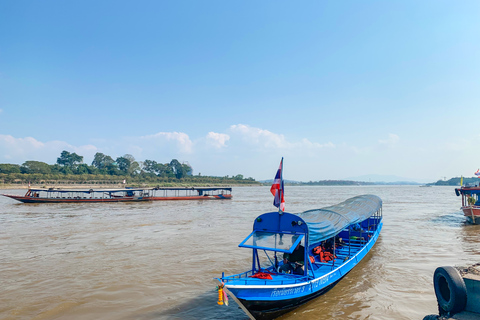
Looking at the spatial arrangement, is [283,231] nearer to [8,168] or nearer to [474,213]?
[474,213]

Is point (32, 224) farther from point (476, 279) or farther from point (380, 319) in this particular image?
point (476, 279)

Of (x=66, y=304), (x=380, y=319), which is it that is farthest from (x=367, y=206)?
(x=66, y=304)

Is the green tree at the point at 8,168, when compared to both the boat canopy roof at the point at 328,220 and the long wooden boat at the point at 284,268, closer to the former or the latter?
the boat canopy roof at the point at 328,220

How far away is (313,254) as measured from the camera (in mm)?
11281

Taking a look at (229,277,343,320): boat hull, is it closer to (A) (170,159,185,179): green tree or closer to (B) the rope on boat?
(B) the rope on boat

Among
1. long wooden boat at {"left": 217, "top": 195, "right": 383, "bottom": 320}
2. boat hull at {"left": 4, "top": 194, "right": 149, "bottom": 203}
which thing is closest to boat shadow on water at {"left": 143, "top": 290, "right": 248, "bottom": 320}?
long wooden boat at {"left": 217, "top": 195, "right": 383, "bottom": 320}

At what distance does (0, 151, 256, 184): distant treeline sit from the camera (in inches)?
3861

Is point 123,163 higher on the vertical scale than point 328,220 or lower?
higher

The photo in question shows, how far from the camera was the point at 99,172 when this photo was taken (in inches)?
5094

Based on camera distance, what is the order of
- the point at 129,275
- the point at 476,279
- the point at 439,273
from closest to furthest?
the point at 476,279 < the point at 439,273 < the point at 129,275

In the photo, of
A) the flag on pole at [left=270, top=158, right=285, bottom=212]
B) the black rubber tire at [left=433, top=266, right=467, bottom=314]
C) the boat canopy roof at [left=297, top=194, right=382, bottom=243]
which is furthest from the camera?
the flag on pole at [left=270, top=158, right=285, bottom=212]

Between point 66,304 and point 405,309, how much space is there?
10808mm

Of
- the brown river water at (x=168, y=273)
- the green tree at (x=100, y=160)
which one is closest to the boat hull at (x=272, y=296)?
the brown river water at (x=168, y=273)

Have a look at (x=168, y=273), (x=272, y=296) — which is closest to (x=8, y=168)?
(x=168, y=273)
